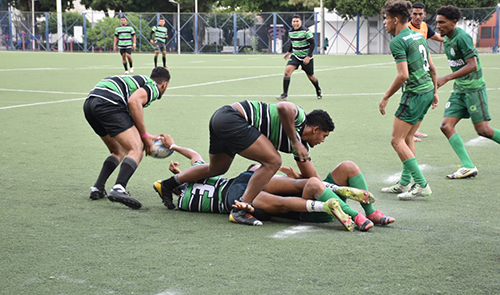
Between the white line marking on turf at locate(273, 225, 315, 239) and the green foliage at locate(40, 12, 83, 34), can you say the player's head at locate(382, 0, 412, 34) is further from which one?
the green foliage at locate(40, 12, 83, 34)

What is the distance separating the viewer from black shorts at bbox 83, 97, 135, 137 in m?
6.38

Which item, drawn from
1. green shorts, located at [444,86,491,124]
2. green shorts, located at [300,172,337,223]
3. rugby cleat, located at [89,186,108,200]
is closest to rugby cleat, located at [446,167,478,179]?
green shorts, located at [444,86,491,124]

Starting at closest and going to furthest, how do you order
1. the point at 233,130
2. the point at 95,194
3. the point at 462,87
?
1. the point at 233,130
2. the point at 95,194
3. the point at 462,87

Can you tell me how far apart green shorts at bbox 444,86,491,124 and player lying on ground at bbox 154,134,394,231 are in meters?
2.77

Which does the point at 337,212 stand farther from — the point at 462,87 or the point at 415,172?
the point at 462,87

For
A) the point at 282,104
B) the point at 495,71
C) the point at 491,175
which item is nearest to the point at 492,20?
the point at 495,71

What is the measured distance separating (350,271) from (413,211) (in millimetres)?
2012

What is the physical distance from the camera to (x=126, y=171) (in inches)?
246

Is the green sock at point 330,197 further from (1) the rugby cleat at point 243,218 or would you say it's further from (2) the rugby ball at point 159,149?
(2) the rugby ball at point 159,149

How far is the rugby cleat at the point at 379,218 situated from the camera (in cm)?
544

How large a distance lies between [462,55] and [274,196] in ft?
11.2

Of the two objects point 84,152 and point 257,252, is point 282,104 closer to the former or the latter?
point 257,252

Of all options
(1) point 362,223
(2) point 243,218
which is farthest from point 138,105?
(1) point 362,223

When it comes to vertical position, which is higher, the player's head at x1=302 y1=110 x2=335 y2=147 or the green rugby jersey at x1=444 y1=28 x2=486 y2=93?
the green rugby jersey at x1=444 y1=28 x2=486 y2=93
